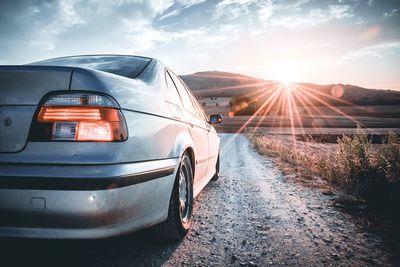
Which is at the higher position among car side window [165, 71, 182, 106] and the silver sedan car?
car side window [165, 71, 182, 106]

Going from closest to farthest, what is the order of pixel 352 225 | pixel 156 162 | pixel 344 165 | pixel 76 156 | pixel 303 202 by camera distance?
pixel 76 156, pixel 156 162, pixel 352 225, pixel 303 202, pixel 344 165

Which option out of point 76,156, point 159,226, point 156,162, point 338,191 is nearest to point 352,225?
point 338,191

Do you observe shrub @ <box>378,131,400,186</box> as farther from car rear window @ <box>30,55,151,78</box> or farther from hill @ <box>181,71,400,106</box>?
hill @ <box>181,71,400,106</box>

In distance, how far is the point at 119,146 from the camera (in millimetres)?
1643

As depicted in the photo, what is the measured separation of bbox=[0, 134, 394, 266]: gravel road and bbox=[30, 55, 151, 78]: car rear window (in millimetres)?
1356

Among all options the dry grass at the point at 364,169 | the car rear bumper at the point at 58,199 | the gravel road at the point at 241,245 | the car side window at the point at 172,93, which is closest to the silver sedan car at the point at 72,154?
the car rear bumper at the point at 58,199

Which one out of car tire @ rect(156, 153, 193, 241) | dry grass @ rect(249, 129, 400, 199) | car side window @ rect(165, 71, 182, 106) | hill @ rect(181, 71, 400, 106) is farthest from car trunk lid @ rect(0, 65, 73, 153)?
hill @ rect(181, 71, 400, 106)

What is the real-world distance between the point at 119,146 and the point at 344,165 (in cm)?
469

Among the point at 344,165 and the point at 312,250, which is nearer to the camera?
the point at 312,250

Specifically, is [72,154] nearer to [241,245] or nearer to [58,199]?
[58,199]

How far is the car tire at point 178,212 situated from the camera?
92.8 inches

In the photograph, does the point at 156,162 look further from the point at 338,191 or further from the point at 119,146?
the point at 338,191

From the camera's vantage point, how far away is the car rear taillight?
5.27ft

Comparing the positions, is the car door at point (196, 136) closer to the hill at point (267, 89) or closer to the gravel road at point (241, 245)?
the gravel road at point (241, 245)
